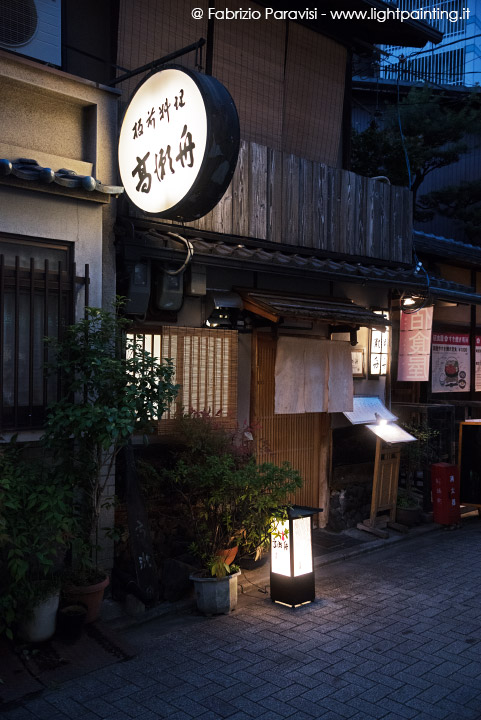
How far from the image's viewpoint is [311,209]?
39.2ft

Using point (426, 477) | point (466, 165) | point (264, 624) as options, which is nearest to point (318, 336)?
point (426, 477)

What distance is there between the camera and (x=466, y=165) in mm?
27031

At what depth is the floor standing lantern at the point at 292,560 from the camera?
8734 mm

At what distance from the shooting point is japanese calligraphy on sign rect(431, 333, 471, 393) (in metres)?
16.4

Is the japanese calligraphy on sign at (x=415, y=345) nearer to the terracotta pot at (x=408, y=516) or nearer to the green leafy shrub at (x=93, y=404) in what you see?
the terracotta pot at (x=408, y=516)

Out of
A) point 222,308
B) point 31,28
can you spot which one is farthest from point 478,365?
point 31,28

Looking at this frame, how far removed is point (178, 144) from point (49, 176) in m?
1.64

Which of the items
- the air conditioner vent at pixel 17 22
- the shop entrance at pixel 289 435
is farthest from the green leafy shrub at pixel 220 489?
the air conditioner vent at pixel 17 22

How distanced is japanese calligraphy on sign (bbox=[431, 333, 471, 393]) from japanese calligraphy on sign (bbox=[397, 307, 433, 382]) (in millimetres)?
2194

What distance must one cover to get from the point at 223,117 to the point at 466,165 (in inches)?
892

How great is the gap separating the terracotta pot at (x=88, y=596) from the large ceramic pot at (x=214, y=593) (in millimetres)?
1388

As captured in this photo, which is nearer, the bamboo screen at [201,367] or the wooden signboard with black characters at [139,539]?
the wooden signboard with black characters at [139,539]

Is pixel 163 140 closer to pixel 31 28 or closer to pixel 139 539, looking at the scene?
pixel 31 28

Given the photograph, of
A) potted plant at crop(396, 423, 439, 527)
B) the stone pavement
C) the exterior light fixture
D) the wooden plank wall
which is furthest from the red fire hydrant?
the exterior light fixture
